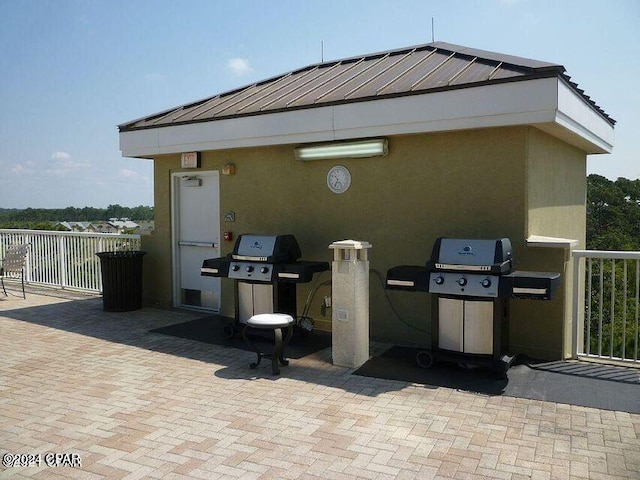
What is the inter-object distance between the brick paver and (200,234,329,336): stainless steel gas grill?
2.90 feet

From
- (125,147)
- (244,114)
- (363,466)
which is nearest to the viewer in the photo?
(363,466)

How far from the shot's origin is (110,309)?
9.00 metres

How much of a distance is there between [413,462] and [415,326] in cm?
317

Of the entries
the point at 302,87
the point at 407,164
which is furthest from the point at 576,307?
the point at 302,87

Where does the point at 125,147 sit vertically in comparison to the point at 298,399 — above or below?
above

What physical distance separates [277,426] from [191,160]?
534 centimetres

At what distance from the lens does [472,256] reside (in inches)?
214

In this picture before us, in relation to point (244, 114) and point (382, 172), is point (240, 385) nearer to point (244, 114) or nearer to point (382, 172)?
point (382, 172)

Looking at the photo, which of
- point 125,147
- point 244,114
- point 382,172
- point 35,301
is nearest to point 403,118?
point 382,172

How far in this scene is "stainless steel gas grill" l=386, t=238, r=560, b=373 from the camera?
5.23 m

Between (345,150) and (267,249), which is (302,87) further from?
(267,249)

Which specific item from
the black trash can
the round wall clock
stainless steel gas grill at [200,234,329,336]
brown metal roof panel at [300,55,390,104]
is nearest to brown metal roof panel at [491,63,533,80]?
brown metal roof panel at [300,55,390,104]

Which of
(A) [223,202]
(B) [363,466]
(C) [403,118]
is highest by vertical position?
(C) [403,118]

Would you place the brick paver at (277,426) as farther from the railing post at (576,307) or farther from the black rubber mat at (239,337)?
the railing post at (576,307)
